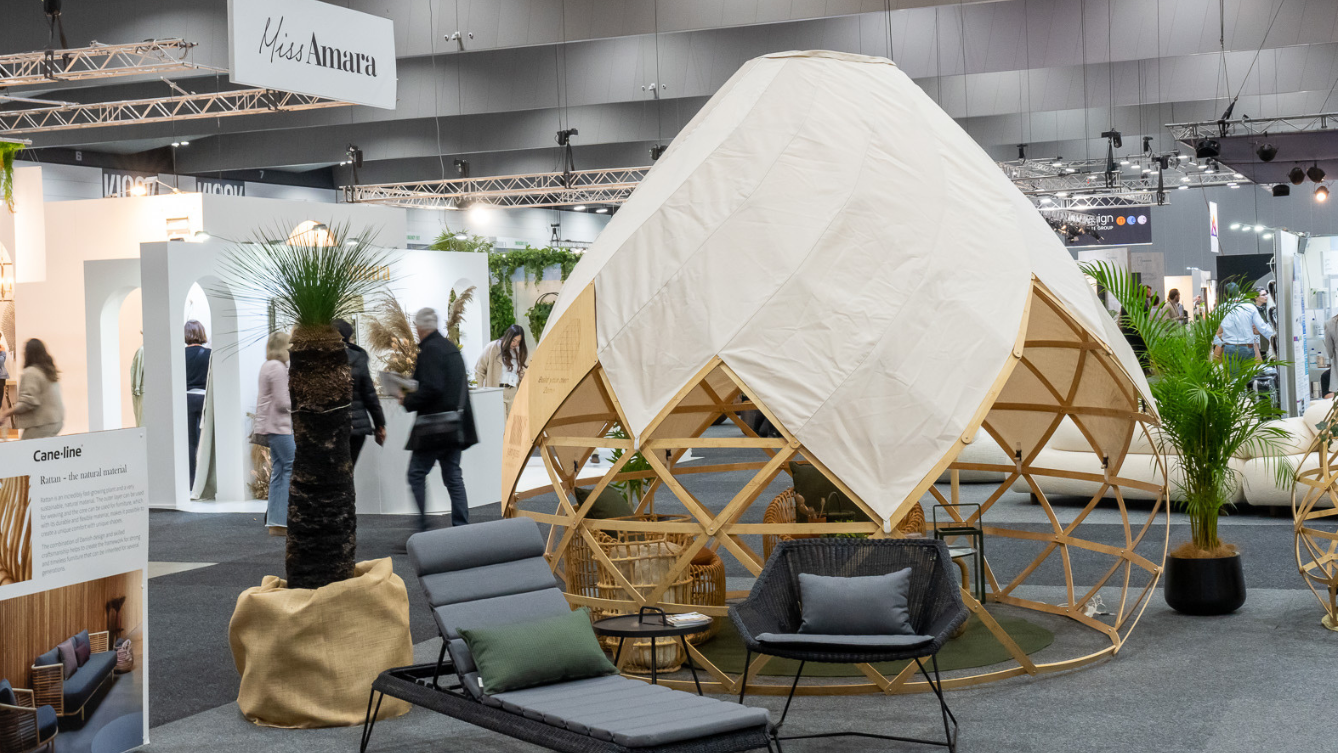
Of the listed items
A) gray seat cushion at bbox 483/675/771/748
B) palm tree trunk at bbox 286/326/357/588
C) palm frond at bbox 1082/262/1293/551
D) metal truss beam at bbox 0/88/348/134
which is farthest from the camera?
metal truss beam at bbox 0/88/348/134

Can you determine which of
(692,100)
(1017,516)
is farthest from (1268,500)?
(692,100)

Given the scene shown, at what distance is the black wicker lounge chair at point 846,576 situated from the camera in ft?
12.9

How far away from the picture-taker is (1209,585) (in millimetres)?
5871

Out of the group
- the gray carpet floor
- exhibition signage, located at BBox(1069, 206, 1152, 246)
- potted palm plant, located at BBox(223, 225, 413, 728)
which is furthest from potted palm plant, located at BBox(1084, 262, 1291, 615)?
exhibition signage, located at BBox(1069, 206, 1152, 246)

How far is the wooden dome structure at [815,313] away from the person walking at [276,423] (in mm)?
3738

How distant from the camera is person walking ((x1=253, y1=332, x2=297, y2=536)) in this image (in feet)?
29.1

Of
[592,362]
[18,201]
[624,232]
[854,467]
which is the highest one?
[18,201]

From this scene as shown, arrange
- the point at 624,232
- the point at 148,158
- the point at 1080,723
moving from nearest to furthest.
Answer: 1. the point at 1080,723
2. the point at 624,232
3. the point at 148,158

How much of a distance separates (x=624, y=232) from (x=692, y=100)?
13.1 meters

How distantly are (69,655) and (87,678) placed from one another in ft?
0.37

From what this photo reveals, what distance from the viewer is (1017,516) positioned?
9219 mm

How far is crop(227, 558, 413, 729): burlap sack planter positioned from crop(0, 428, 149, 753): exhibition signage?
42cm

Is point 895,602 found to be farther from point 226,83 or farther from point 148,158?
point 148,158

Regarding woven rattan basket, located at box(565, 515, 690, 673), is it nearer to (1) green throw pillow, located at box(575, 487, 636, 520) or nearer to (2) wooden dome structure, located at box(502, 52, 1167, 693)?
(2) wooden dome structure, located at box(502, 52, 1167, 693)
